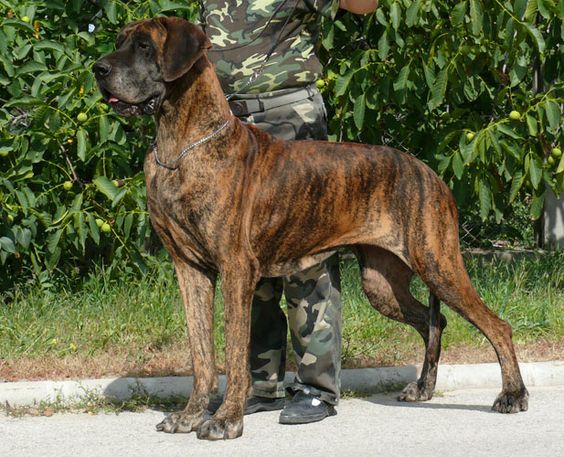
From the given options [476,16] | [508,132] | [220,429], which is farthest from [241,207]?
[508,132]

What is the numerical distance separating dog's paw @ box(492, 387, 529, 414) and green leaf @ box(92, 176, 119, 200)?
8.62ft

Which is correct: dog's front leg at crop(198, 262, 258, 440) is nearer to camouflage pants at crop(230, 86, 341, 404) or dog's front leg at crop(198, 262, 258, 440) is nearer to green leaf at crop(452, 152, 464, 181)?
camouflage pants at crop(230, 86, 341, 404)

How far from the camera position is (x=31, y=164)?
7051 millimetres

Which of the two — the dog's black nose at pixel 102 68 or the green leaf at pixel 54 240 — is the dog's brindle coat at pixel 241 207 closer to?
the dog's black nose at pixel 102 68

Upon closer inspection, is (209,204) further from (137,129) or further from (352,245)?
(137,129)

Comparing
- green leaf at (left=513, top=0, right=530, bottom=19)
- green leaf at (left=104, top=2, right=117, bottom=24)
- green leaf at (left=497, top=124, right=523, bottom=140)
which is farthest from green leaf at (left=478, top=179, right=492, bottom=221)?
green leaf at (left=104, top=2, right=117, bottom=24)

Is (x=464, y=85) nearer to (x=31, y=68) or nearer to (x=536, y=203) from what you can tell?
(x=536, y=203)

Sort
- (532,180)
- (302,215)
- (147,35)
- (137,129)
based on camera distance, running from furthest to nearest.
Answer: (137,129)
(532,180)
(302,215)
(147,35)

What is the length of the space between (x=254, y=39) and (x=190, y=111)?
0.55 metres

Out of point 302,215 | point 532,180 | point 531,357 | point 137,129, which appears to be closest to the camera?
point 302,215

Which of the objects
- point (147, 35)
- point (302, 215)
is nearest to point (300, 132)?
point (302, 215)

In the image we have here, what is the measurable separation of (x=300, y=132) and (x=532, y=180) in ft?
6.82

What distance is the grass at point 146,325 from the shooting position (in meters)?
6.37

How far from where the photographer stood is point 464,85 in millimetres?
7227
